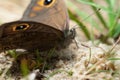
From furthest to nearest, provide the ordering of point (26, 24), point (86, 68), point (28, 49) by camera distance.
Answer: point (28, 49), point (86, 68), point (26, 24)

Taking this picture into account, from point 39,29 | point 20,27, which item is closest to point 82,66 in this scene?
point 39,29

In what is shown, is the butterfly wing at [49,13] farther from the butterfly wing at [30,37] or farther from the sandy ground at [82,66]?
the sandy ground at [82,66]

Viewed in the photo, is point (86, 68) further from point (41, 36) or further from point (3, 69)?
point (3, 69)

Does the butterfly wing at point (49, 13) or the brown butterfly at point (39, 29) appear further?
the butterfly wing at point (49, 13)

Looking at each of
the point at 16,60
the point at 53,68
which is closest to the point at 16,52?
the point at 16,60

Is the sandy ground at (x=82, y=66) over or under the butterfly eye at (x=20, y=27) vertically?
under

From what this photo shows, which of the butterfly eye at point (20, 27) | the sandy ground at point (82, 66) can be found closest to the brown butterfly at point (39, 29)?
the butterfly eye at point (20, 27)

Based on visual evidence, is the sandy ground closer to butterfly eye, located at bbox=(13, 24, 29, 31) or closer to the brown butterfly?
the brown butterfly

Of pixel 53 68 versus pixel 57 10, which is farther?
pixel 57 10
